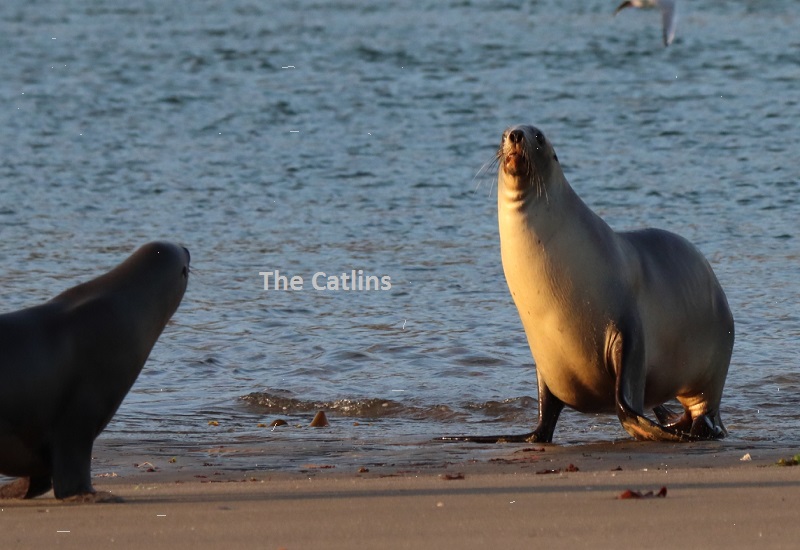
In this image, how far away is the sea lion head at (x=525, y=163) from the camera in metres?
8.78

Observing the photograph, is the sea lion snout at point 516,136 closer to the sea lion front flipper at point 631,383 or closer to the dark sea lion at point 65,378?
the sea lion front flipper at point 631,383

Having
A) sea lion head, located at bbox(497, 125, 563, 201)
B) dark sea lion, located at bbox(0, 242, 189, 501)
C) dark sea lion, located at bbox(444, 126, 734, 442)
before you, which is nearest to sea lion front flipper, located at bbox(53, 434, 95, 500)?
dark sea lion, located at bbox(0, 242, 189, 501)

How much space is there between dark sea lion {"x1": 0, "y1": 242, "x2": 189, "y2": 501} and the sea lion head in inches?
97.9

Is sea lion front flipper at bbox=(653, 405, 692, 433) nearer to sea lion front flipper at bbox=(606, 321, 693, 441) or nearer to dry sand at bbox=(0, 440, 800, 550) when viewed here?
sea lion front flipper at bbox=(606, 321, 693, 441)

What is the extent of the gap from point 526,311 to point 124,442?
2.18 m

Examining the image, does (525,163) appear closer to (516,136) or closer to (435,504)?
(516,136)

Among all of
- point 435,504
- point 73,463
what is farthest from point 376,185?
point 435,504

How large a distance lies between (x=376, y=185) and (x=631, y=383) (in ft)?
32.8

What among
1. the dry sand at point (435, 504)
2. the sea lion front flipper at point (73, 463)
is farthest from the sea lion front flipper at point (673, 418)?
the sea lion front flipper at point (73, 463)

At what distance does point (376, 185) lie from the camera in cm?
1833

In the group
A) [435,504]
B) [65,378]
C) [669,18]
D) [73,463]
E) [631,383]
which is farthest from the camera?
[669,18]

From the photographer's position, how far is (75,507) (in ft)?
20.6

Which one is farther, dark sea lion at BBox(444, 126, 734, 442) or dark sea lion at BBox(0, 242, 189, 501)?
dark sea lion at BBox(444, 126, 734, 442)

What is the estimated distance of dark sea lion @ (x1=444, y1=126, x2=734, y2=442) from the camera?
8664mm
